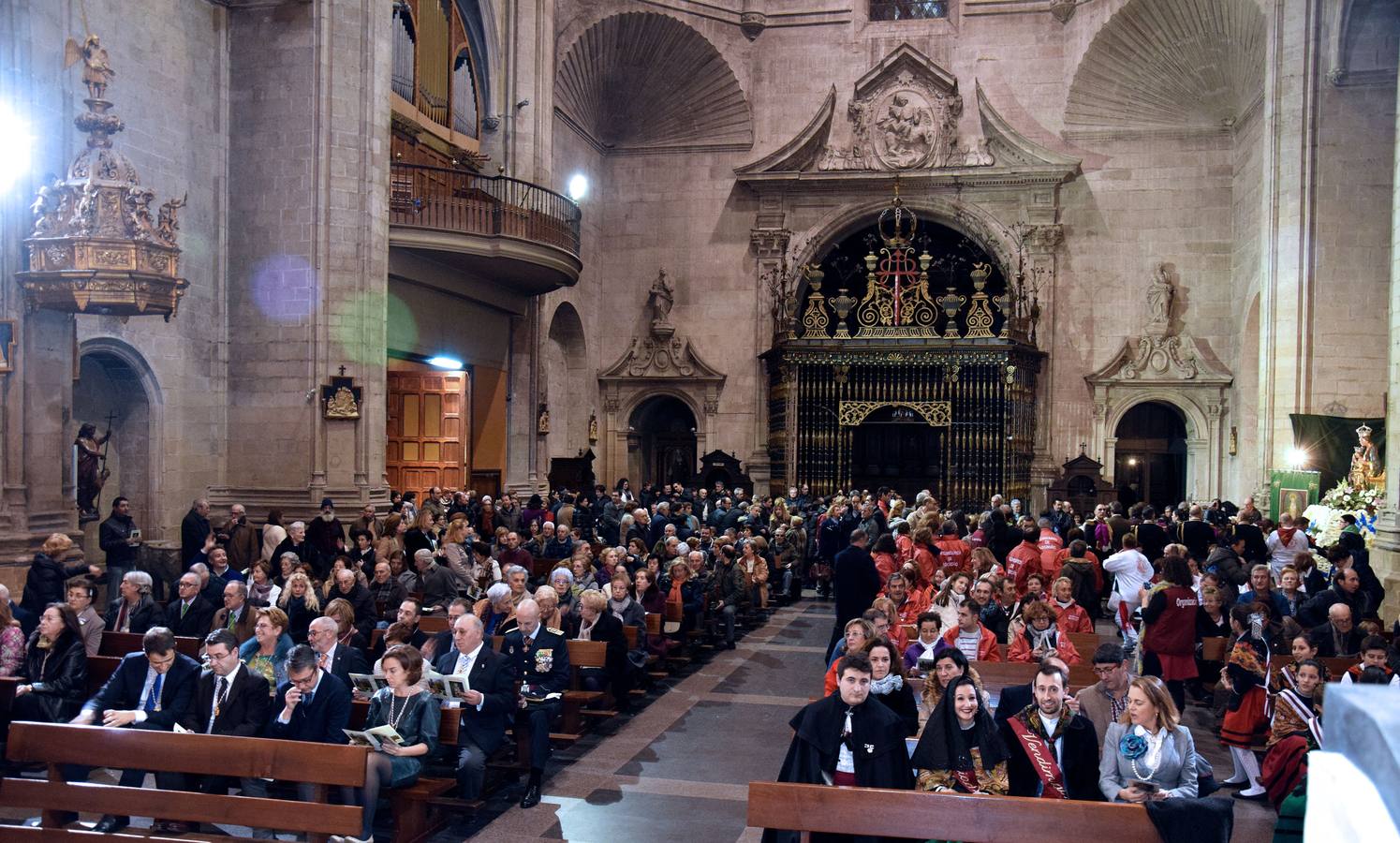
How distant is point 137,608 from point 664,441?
68.9ft

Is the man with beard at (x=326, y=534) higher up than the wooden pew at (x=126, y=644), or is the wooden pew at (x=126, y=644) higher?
the man with beard at (x=326, y=534)

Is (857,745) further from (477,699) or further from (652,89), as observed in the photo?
(652,89)

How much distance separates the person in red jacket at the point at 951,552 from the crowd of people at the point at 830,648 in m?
0.03

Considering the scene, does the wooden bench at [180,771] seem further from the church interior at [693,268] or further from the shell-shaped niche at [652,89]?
the shell-shaped niche at [652,89]

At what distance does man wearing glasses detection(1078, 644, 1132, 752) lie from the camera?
6.74 metres

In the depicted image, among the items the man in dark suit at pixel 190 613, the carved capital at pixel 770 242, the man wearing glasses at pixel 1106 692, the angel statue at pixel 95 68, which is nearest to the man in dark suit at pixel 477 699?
the man in dark suit at pixel 190 613

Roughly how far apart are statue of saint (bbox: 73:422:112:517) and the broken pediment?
17.1m

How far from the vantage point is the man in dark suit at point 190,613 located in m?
9.60

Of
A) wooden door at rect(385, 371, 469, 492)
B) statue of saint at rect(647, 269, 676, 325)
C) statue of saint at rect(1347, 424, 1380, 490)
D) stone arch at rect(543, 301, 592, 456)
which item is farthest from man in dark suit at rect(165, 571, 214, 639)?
statue of saint at rect(647, 269, 676, 325)

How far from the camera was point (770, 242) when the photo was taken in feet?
93.6

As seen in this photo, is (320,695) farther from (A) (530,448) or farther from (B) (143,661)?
(A) (530,448)

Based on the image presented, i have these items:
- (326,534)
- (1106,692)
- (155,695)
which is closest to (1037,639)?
(1106,692)

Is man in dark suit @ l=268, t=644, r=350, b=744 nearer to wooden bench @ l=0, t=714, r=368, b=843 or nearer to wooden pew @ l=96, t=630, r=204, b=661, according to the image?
wooden bench @ l=0, t=714, r=368, b=843

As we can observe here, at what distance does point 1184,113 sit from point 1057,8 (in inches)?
142
